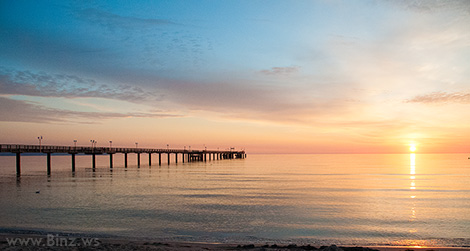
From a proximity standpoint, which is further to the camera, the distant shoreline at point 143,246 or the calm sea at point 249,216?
the calm sea at point 249,216

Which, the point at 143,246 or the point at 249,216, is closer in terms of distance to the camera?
the point at 143,246

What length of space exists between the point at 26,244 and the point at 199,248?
661cm

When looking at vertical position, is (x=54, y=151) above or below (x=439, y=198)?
above

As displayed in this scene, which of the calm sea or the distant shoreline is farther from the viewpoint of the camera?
the calm sea

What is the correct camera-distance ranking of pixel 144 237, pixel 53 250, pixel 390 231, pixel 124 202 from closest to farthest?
1. pixel 53 250
2. pixel 144 237
3. pixel 390 231
4. pixel 124 202

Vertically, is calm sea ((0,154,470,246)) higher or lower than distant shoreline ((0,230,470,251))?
lower

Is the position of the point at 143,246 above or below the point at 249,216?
above

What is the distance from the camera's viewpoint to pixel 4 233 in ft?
53.6

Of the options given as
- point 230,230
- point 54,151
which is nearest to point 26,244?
point 230,230

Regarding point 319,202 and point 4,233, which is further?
point 319,202

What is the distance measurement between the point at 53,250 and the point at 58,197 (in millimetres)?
18232

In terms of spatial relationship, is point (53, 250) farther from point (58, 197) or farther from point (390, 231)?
point (58, 197)

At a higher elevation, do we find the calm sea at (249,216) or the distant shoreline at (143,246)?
the distant shoreline at (143,246)

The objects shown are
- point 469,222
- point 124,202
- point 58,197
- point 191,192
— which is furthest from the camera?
point 191,192
